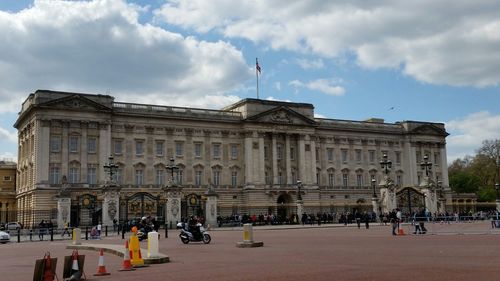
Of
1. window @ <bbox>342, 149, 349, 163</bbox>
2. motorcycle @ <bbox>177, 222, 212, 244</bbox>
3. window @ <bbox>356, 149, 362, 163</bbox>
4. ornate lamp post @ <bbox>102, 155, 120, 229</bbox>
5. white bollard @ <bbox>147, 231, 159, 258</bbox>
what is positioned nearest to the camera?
white bollard @ <bbox>147, 231, 159, 258</bbox>

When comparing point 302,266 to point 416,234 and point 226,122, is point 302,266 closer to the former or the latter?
point 416,234

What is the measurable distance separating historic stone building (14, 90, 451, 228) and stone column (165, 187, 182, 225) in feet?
0.30

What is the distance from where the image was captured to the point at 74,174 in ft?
226

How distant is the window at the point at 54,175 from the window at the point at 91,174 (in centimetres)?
356

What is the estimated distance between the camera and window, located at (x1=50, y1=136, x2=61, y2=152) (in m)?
67.9

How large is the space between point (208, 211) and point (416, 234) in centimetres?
2454

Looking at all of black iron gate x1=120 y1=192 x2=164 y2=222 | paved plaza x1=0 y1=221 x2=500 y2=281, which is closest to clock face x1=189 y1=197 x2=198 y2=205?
black iron gate x1=120 y1=192 x2=164 y2=222

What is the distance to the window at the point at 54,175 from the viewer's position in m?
67.4

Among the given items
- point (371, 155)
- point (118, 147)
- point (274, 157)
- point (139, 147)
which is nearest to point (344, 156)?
point (371, 155)

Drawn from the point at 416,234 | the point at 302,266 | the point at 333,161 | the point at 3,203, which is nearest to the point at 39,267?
the point at 302,266

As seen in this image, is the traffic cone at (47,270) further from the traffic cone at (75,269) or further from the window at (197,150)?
the window at (197,150)

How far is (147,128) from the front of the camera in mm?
74625

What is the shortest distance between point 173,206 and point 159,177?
77.3ft

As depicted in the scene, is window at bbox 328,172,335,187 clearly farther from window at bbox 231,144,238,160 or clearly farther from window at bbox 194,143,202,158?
window at bbox 194,143,202,158
